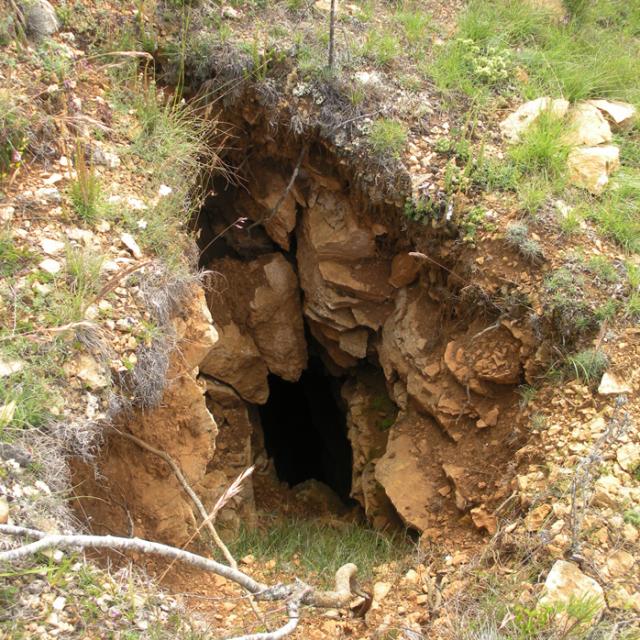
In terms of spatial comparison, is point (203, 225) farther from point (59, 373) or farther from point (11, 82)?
point (59, 373)

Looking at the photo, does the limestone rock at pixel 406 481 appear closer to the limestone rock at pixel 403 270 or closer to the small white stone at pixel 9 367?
the limestone rock at pixel 403 270

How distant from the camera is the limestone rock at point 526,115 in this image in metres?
3.75

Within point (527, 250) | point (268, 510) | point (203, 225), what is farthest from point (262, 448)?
point (527, 250)

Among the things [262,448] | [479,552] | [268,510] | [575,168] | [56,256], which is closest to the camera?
[56,256]

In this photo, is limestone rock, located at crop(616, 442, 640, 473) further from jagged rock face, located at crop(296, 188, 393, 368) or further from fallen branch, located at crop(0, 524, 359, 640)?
jagged rock face, located at crop(296, 188, 393, 368)

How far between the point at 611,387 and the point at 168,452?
2.08 meters

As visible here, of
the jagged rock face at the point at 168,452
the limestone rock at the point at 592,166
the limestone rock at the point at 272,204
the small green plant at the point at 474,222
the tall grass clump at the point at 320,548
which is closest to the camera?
the jagged rock face at the point at 168,452

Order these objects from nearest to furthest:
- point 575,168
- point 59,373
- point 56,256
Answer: point 59,373 < point 56,256 < point 575,168

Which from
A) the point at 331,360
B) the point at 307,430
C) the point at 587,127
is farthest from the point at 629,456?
the point at 307,430

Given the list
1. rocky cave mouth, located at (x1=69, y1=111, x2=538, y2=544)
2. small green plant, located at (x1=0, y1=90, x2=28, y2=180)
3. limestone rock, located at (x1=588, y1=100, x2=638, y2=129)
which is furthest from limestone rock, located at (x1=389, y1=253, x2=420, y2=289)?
small green plant, located at (x1=0, y1=90, x2=28, y2=180)

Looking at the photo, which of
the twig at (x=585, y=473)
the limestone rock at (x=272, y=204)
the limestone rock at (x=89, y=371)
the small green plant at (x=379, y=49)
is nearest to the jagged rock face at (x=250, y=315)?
the limestone rock at (x=272, y=204)

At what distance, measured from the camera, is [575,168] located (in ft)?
11.9

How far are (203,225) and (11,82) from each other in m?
Result: 1.76

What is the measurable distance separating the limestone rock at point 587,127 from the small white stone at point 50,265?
9.07 ft
